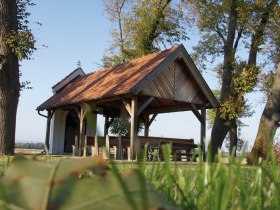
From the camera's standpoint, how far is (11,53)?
15.6 meters

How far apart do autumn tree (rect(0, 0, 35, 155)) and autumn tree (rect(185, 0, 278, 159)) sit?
10.00m

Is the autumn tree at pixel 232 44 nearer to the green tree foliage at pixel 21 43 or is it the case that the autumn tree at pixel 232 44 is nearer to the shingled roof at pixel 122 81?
the shingled roof at pixel 122 81

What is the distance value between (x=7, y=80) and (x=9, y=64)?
61 centimetres

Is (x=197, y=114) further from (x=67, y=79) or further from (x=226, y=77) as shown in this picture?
(x=67, y=79)

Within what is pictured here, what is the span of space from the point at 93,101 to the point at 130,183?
18.8 m

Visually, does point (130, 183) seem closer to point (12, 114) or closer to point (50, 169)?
point (50, 169)

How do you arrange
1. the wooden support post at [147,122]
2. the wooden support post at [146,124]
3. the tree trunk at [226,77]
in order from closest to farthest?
the tree trunk at [226,77] < the wooden support post at [147,122] < the wooden support post at [146,124]

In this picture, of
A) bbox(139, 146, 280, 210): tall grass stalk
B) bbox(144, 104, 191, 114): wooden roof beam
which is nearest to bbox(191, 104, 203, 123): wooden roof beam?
bbox(144, 104, 191, 114): wooden roof beam

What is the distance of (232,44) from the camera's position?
25250 millimetres

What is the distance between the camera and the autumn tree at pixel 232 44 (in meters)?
22.7

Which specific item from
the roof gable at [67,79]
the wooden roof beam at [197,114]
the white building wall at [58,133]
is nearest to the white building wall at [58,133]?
the white building wall at [58,133]

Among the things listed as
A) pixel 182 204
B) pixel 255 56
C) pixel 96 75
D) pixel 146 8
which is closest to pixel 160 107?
pixel 96 75

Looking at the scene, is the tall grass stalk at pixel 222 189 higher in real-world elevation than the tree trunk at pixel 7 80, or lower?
lower

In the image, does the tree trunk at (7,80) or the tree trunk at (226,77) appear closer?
the tree trunk at (7,80)
